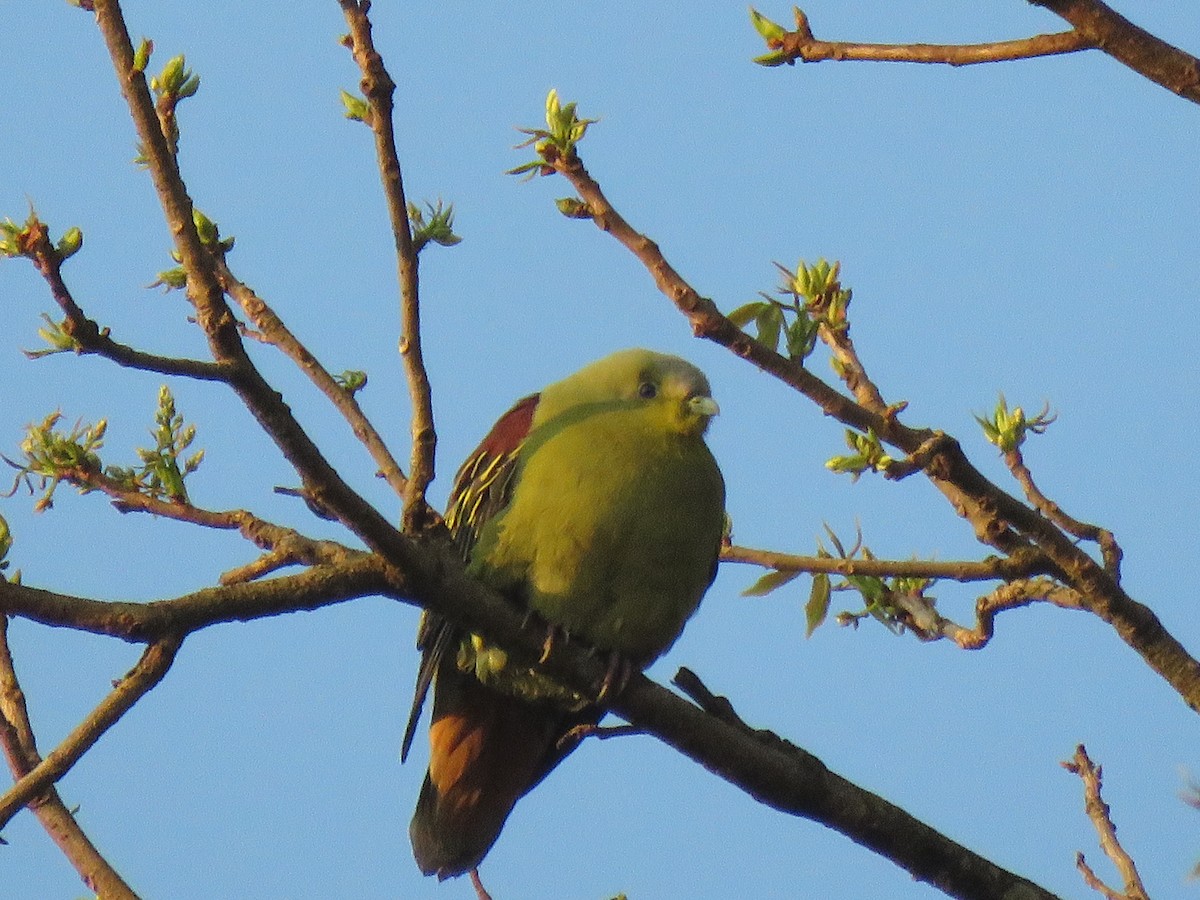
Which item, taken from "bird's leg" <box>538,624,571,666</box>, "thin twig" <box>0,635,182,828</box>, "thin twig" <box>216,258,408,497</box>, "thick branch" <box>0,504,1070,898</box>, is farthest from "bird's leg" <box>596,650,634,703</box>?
"thin twig" <box>0,635,182,828</box>

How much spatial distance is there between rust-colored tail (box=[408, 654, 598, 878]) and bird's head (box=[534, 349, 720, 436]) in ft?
2.98

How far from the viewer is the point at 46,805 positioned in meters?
3.36

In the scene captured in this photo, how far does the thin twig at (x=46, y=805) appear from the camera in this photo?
3.12 m

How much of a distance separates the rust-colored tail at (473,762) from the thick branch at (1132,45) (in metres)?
2.78

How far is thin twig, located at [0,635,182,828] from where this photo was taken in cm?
230

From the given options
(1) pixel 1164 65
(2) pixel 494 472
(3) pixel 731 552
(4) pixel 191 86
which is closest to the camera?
(1) pixel 1164 65

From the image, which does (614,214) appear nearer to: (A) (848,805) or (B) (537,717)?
(A) (848,805)

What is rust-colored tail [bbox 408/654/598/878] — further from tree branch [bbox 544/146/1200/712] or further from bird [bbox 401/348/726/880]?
tree branch [bbox 544/146/1200/712]

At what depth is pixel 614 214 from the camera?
9.32 feet

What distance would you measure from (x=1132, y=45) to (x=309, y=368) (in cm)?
210

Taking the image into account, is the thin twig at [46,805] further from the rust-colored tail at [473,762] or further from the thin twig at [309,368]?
the rust-colored tail at [473,762]

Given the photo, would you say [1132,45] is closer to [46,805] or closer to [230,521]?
[230,521]

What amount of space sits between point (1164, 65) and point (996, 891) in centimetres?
180

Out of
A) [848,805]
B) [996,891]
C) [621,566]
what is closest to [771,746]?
[848,805]
